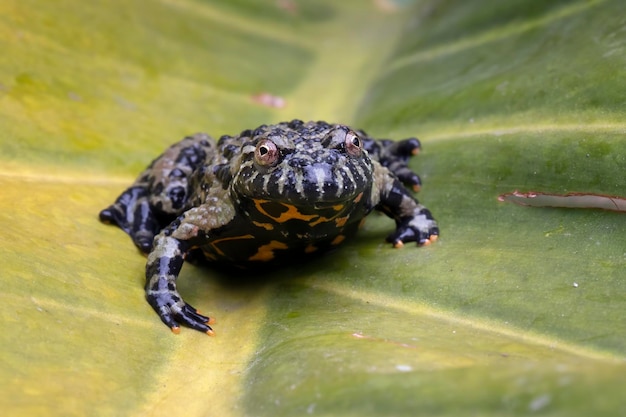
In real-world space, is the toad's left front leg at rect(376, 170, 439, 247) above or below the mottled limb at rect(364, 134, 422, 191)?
below

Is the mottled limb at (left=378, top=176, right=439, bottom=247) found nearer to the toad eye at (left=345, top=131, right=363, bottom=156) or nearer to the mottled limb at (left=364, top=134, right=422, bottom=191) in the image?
the mottled limb at (left=364, top=134, right=422, bottom=191)

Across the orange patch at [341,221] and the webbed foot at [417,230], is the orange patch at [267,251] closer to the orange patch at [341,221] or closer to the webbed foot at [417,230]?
the orange patch at [341,221]

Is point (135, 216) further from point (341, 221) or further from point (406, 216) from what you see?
point (406, 216)

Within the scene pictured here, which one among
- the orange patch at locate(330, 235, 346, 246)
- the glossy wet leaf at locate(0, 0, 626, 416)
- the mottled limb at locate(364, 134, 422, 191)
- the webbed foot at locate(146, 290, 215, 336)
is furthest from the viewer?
the mottled limb at locate(364, 134, 422, 191)

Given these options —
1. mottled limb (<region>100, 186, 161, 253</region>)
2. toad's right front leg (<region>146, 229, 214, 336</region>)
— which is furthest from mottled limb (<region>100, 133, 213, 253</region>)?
toad's right front leg (<region>146, 229, 214, 336</region>)

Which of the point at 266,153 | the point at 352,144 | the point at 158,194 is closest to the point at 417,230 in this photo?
the point at 352,144

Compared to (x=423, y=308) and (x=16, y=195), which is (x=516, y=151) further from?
(x=16, y=195)

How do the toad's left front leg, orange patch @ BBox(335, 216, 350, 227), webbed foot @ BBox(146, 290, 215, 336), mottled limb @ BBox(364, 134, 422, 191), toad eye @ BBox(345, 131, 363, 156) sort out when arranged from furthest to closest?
mottled limb @ BBox(364, 134, 422, 191) < the toad's left front leg < orange patch @ BBox(335, 216, 350, 227) < toad eye @ BBox(345, 131, 363, 156) < webbed foot @ BBox(146, 290, 215, 336)

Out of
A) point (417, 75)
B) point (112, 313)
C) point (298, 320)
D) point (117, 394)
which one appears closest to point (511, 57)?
point (417, 75)

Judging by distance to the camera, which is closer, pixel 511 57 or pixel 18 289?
pixel 18 289
